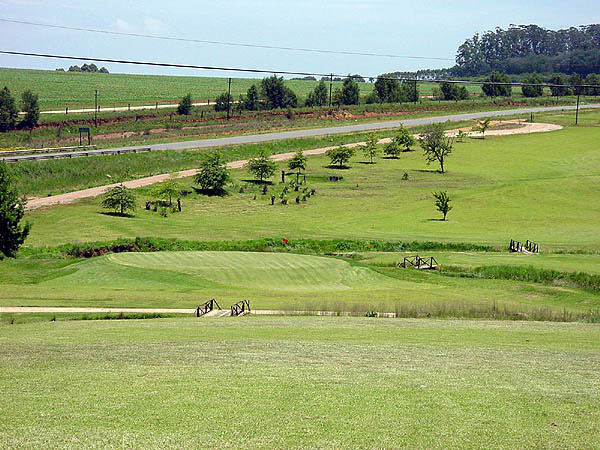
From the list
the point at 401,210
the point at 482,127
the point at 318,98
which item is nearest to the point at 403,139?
the point at 482,127

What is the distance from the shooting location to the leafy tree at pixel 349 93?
633 ft

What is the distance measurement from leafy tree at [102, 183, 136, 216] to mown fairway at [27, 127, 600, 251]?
125 cm

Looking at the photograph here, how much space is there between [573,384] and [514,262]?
98.1 feet

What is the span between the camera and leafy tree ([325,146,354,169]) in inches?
4053

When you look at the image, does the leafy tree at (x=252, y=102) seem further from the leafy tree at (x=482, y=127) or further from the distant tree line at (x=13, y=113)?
the leafy tree at (x=482, y=127)

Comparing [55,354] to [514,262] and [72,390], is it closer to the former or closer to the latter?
[72,390]

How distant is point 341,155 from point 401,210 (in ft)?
90.8

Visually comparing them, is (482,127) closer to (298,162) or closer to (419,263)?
(298,162)

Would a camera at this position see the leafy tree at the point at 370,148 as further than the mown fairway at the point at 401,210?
Yes

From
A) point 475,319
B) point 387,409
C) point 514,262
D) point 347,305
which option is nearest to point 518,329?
point 475,319

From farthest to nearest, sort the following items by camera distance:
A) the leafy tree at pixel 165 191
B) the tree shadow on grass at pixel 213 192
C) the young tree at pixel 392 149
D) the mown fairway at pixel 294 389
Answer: the young tree at pixel 392 149 < the tree shadow on grass at pixel 213 192 < the leafy tree at pixel 165 191 < the mown fairway at pixel 294 389

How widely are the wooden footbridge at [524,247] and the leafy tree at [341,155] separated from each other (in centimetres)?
4908

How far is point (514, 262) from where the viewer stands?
4684 cm

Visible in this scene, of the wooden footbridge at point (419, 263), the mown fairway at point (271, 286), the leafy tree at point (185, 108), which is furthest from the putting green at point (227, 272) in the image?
the leafy tree at point (185, 108)
